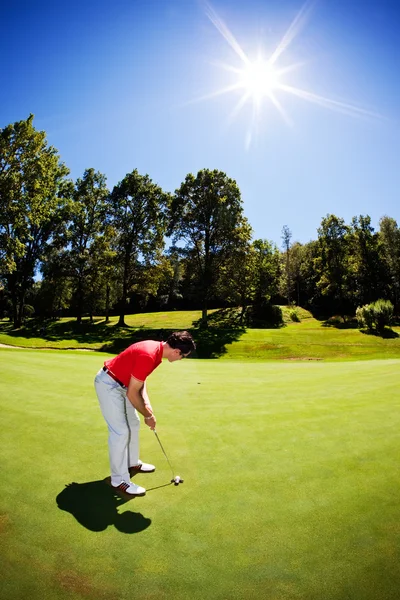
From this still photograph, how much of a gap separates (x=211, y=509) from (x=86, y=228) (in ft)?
154

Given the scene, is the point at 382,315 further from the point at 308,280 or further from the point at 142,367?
the point at 308,280

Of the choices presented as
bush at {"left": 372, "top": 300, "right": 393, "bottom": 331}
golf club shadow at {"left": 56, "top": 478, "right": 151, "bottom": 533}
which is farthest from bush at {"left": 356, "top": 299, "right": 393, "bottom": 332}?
golf club shadow at {"left": 56, "top": 478, "right": 151, "bottom": 533}

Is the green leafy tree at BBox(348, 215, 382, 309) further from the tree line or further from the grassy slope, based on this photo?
the grassy slope

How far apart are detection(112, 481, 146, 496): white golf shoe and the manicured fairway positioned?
15cm

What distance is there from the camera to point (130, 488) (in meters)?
4.18

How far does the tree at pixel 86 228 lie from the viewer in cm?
4547

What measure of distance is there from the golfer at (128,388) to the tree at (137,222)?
1624 inches

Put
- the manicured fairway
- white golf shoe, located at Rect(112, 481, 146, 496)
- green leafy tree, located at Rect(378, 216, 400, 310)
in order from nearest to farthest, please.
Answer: the manicured fairway
white golf shoe, located at Rect(112, 481, 146, 496)
green leafy tree, located at Rect(378, 216, 400, 310)

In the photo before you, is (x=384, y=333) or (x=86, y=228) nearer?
(x=384, y=333)

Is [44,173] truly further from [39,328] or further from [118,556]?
[118,556]

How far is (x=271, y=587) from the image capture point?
2.69 metres

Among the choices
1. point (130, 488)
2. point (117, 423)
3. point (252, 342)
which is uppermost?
point (117, 423)

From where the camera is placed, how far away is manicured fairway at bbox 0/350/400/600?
8.94 feet

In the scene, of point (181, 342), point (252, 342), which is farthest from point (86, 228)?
point (181, 342)
